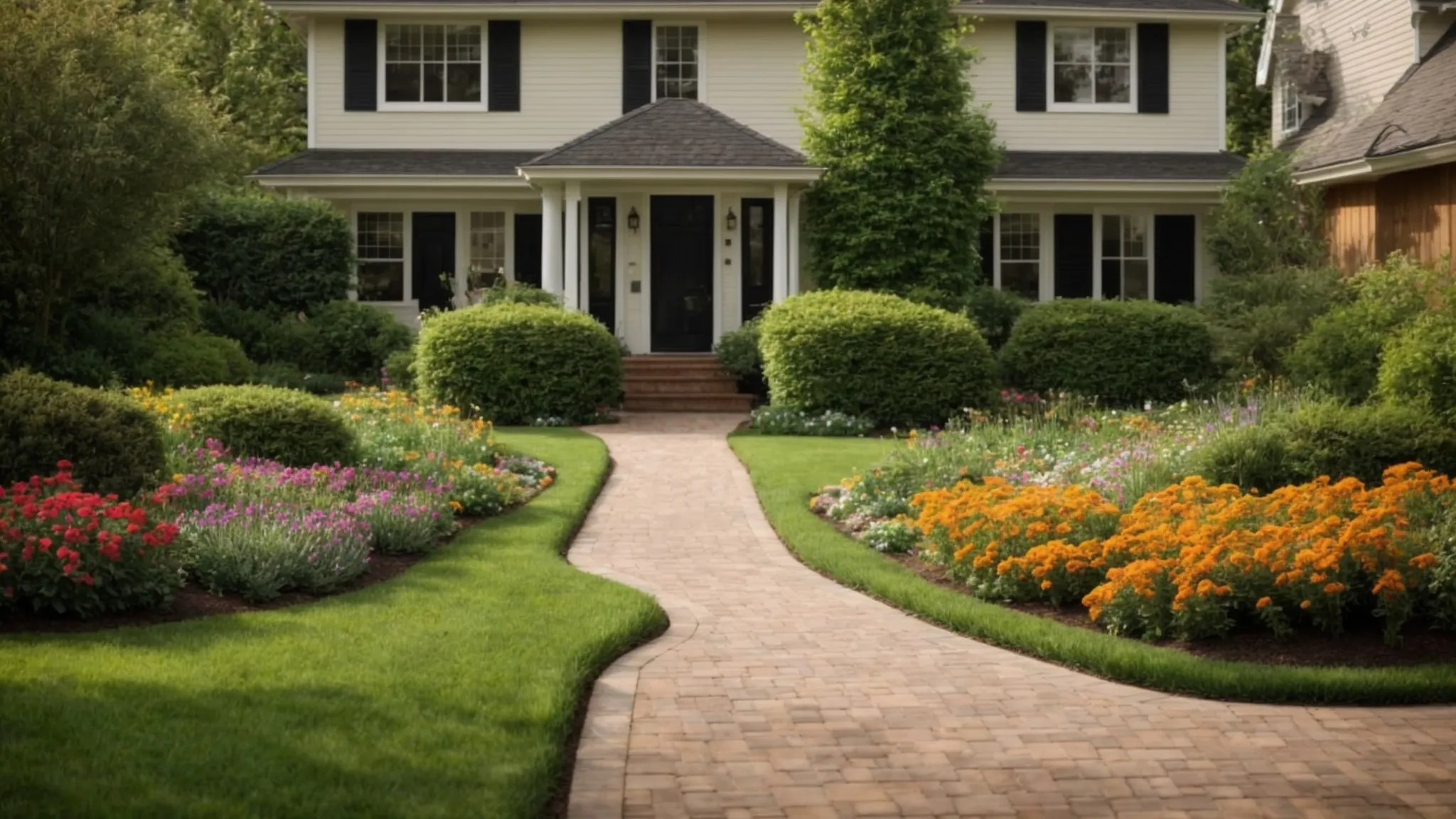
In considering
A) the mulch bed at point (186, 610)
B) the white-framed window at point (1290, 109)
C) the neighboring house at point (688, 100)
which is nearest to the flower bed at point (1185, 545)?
the mulch bed at point (186, 610)

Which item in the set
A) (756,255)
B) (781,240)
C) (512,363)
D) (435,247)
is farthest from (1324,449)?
(435,247)

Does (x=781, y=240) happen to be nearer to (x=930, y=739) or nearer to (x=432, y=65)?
(x=432, y=65)

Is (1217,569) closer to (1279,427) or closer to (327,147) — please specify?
(1279,427)

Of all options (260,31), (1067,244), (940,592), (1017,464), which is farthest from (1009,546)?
(260,31)

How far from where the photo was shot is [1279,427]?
13.4 metres

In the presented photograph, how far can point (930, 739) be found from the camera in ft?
24.2

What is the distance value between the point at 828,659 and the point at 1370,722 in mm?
2695

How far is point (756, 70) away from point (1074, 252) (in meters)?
6.14

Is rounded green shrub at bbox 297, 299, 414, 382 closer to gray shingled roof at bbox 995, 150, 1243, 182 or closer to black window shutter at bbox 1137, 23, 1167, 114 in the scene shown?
gray shingled roof at bbox 995, 150, 1243, 182

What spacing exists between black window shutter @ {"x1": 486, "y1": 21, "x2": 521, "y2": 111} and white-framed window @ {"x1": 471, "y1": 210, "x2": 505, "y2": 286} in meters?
1.79

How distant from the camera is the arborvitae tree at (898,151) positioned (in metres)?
25.7

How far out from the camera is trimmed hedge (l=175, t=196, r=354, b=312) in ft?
81.5

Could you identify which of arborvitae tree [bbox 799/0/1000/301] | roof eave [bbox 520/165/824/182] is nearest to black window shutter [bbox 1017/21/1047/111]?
arborvitae tree [bbox 799/0/1000/301]

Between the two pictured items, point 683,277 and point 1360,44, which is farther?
point 1360,44
